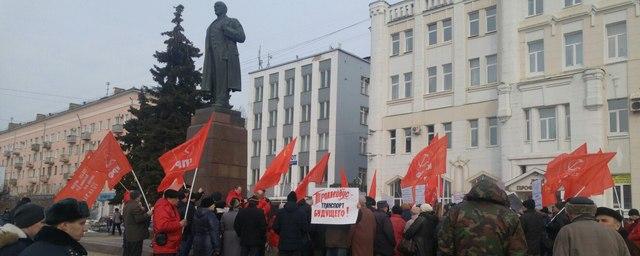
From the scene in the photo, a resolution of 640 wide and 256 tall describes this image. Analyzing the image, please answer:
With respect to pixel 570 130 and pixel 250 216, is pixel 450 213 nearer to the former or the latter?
pixel 250 216

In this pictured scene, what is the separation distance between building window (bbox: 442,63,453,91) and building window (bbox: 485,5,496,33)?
3.23 meters

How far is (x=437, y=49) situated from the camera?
123 ft

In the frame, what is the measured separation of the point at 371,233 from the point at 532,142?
24307mm

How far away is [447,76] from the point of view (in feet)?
121

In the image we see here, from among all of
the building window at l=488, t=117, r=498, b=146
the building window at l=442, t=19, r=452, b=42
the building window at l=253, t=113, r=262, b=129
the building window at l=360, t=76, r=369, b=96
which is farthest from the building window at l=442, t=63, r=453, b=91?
the building window at l=253, t=113, r=262, b=129

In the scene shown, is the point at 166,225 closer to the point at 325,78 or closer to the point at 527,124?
the point at 527,124

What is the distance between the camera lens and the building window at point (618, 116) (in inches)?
1148

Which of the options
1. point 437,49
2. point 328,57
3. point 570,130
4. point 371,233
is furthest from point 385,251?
point 328,57

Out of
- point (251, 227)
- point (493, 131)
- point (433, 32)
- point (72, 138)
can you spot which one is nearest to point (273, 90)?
point (433, 32)

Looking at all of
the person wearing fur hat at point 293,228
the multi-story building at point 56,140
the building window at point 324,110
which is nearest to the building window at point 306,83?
the building window at point 324,110

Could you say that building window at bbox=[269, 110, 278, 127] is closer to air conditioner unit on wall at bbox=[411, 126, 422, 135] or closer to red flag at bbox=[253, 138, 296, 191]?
air conditioner unit on wall at bbox=[411, 126, 422, 135]

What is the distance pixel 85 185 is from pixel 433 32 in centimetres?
3036

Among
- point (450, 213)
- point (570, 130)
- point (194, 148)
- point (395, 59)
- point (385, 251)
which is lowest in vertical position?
point (385, 251)

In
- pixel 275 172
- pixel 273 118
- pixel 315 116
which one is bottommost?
pixel 275 172
